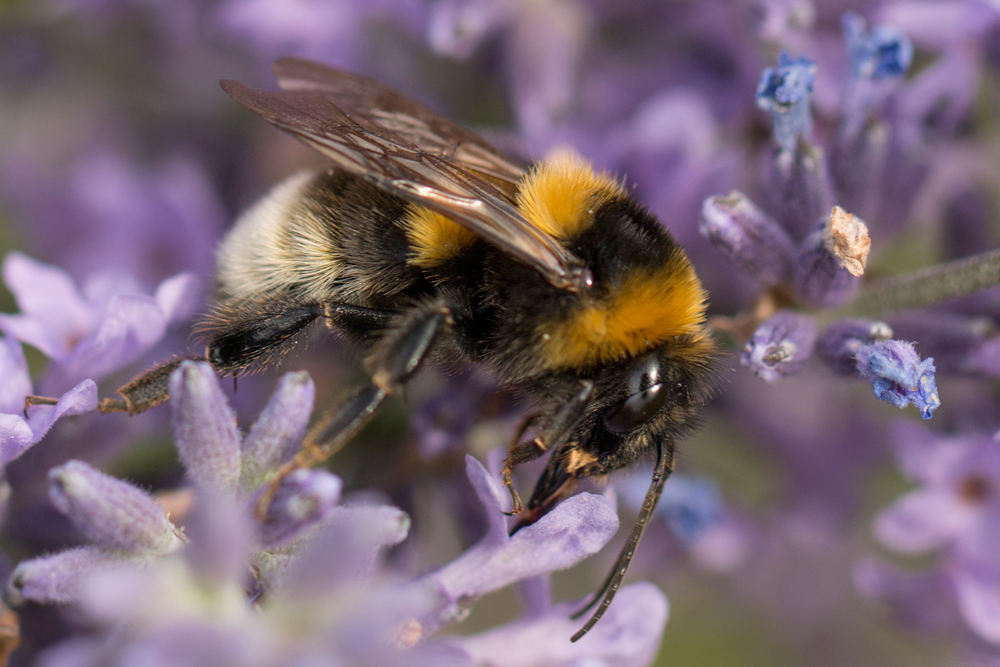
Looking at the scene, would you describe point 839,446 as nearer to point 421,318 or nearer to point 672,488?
point 672,488

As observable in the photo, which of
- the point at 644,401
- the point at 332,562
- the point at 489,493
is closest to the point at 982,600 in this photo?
the point at 644,401

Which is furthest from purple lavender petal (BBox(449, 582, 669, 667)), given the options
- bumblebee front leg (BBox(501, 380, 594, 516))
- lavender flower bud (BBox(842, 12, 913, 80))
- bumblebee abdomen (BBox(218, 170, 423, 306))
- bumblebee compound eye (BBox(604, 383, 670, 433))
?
lavender flower bud (BBox(842, 12, 913, 80))

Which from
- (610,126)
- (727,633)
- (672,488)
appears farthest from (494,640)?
(727,633)

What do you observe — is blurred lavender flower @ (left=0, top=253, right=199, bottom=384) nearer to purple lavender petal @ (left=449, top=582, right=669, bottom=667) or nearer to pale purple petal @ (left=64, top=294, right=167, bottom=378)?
pale purple petal @ (left=64, top=294, right=167, bottom=378)

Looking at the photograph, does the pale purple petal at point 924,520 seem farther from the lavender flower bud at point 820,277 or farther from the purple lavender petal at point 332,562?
the purple lavender petal at point 332,562

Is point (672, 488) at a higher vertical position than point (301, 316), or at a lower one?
lower

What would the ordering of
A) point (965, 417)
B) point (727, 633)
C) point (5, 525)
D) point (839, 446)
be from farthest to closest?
point (727, 633) < point (839, 446) < point (965, 417) < point (5, 525)

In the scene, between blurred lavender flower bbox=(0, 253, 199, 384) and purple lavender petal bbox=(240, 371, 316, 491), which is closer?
purple lavender petal bbox=(240, 371, 316, 491)
